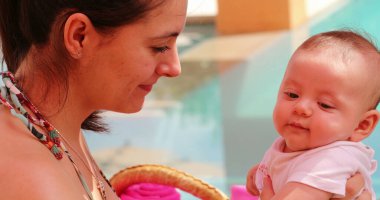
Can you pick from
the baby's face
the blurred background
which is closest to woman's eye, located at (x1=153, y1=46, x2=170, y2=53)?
the baby's face

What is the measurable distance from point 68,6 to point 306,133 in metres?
0.66

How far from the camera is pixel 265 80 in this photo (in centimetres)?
666

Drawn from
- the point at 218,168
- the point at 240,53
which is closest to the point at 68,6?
the point at 218,168

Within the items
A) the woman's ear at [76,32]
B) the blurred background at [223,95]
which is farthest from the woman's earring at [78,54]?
the blurred background at [223,95]

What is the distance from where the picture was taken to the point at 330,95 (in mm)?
1758

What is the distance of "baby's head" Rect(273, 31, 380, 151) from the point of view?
1.75 meters

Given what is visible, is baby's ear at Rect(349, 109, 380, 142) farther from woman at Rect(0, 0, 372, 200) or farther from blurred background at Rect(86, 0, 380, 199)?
blurred background at Rect(86, 0, 380, 199)

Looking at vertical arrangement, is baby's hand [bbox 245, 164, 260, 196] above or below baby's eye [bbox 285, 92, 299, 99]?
below

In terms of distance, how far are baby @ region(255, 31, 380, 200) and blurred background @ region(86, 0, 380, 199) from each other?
1168 mm

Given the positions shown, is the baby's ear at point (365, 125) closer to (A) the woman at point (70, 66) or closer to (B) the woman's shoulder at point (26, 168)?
(A) the woman at point (70, 66)

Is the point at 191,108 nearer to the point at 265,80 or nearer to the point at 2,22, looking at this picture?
the point at 265,80

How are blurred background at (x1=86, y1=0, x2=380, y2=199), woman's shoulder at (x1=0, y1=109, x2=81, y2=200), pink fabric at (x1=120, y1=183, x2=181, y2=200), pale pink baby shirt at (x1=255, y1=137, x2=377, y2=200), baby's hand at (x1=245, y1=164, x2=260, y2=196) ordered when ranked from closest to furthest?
1. woman's shoulder at (x1=0, y1=109, x2=81, y2=200)
2. pale pink baby shirt at (x1=255, y1=137, x2=377, y2=200)
3. baby's hand at (x1=245, y1=164, x2=260, y2=196)
4. pink fabric at (x1=120, y1=183, x2=181, y2=200)
5. blurred background at (x1=86, y1=0, x2=380, y2=199)

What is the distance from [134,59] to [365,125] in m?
0.64

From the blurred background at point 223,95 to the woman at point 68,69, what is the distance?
1340 millimetres
